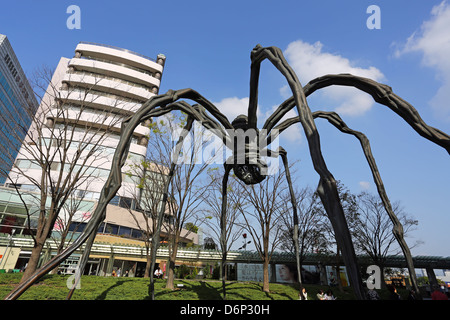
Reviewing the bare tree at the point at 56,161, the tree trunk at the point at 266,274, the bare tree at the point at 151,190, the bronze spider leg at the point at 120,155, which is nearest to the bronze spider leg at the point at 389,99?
the bronze spider leg at the point at 120,155

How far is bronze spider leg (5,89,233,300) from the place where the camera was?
1461mm

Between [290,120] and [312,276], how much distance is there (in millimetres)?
28926

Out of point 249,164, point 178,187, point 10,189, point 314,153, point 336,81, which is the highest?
point 10,189

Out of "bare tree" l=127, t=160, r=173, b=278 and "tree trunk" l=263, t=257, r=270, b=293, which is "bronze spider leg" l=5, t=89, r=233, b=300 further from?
"tree trunk" l=263, t=257, r=270, b=293

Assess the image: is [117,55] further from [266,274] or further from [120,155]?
[120,155]

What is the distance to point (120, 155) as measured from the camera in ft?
7.05

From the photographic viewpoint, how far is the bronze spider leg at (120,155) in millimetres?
1461

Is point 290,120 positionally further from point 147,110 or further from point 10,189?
point 10,189

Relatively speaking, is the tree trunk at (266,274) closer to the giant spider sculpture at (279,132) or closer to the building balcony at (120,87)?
the giant spider sculpture at (279,132)

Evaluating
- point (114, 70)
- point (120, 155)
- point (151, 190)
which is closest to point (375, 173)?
point (120, 155)

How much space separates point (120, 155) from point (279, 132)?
2472mm

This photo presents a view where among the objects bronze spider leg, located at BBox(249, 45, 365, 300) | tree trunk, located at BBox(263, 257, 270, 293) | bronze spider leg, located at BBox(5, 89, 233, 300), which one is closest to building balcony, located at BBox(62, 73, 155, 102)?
tree trunk, located at BBox(263, 257, 270, 293)

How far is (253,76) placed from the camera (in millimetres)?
3033
